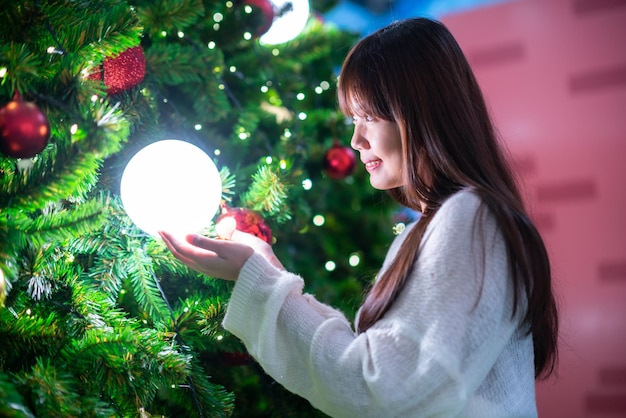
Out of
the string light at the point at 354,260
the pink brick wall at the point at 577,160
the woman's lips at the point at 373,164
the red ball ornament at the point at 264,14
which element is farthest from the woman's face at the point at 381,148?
the pink brick wall at the point at 577,160

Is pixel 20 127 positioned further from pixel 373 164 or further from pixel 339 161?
pixel 339 161

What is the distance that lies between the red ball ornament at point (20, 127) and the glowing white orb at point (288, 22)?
0.81m

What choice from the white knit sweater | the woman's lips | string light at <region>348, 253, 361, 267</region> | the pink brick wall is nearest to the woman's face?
the woman's lips

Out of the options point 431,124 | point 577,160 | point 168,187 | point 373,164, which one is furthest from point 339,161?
point 577,160

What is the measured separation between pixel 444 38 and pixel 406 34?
0.21 feet

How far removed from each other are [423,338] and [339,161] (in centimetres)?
80

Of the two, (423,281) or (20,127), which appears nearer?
(20,127)

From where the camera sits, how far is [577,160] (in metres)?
2.27

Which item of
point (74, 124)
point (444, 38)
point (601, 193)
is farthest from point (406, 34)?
point (601, 193)

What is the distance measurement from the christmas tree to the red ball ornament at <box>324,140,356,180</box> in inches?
5.0

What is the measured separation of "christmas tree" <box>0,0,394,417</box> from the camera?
2.47ft

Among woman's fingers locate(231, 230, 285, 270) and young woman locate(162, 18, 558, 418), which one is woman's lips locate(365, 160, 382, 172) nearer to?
young woman locate(162, 18, 558, 418)

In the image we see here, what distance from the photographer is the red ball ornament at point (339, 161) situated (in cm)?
152

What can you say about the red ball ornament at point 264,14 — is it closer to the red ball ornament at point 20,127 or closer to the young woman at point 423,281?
the young woman at point 423,281
